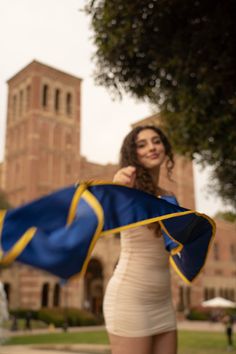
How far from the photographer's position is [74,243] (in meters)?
1.30

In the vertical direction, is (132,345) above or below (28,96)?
below

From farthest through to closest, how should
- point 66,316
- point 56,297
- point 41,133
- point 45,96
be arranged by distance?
point 45,96, point 41,133, point 56,297, point 66,316

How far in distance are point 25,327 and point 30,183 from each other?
13.8 metres

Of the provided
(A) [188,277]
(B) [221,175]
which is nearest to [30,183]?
(B) [221,175]

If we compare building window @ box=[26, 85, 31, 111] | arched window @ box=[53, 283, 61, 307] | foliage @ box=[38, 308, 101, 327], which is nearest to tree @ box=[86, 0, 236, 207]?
foliage @ box=[38, 308, 101, 327]

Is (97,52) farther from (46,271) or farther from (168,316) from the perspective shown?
(46,271)

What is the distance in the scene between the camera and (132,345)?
6.45 ft

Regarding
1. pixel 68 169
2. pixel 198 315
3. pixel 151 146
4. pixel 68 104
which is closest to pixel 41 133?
pixel 68 169

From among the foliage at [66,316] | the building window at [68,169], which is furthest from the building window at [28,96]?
the foliage at [66,316]

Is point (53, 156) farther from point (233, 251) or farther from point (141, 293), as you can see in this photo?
point (141, 293)

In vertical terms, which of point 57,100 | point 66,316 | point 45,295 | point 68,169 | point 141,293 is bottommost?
point 66,316

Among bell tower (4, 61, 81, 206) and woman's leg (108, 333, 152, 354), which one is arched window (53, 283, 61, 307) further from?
woman's leg (108, 333, 152, 354)

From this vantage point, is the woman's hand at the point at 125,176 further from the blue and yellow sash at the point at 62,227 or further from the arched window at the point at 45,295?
the arched window at the point at 45,295

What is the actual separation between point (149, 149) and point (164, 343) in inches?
41.7
